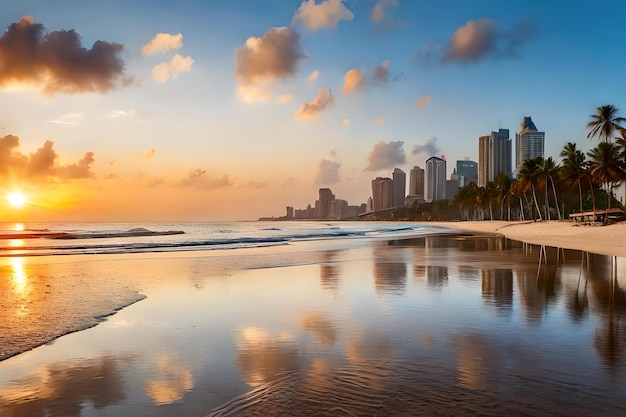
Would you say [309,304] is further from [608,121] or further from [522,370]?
[608,121]

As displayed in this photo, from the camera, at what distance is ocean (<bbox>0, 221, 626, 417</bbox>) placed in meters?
5.30

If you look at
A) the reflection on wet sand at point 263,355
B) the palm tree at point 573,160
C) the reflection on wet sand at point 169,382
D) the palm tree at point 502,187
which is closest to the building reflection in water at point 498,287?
the reflection on wet sand at point 263,355

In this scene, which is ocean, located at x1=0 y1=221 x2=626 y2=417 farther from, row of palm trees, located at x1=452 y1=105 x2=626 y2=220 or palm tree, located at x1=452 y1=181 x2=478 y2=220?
palm tree, located at x1=452 y1=181 x2=478 y2=220

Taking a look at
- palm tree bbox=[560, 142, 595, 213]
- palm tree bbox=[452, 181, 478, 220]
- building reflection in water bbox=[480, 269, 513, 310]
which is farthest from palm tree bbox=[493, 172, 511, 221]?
building reflection in water bbox=[480, 269, 513, 310]

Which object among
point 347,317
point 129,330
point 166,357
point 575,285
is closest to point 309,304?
point 347,317

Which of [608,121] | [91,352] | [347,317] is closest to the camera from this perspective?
[91,352]

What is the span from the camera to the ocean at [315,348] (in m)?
5.30

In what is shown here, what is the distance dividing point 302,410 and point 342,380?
3.49 feet

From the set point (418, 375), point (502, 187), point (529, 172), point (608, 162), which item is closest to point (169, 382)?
point (418, 375)

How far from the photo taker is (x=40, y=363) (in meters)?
6.99

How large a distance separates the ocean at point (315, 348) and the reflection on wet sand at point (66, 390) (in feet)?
0.08

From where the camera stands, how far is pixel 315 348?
762 cm

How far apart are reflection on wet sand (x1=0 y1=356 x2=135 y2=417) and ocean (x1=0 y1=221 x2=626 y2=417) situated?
0.03 m

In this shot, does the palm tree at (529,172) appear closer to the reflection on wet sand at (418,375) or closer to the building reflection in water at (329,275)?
the building reflection in water at (329,275)
